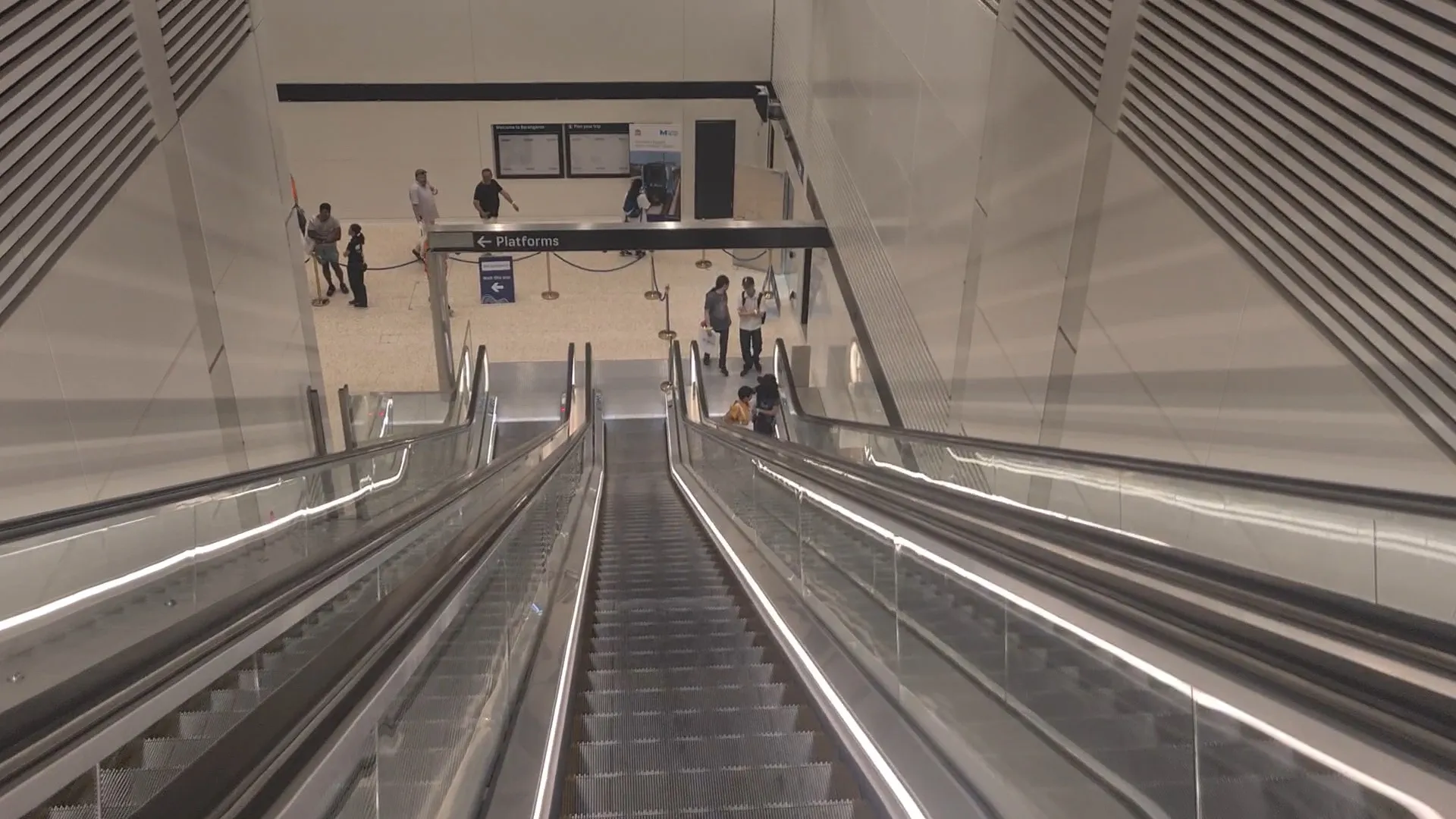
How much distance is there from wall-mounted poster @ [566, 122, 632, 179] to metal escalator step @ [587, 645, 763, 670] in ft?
45.8

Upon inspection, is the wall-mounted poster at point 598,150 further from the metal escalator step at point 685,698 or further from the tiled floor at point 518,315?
the metal escalator step at point 685,698

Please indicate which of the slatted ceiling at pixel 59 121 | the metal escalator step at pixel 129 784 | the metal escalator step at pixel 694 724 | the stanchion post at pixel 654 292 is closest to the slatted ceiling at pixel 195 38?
the slatted ceiling at pixel 59 121

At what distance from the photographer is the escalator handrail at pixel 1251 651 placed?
109 cm

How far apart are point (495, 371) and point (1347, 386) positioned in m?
10.6

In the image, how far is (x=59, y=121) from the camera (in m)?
4.36

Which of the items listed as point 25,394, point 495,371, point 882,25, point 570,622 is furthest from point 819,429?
point 25,394

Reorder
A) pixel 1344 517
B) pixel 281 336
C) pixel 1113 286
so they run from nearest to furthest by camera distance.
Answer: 1. pixel 1344 517
2. pixel 1113 286
3. pixel 281 336

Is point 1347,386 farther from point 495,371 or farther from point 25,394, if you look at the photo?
point 495,371

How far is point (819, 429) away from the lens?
32.2 feet

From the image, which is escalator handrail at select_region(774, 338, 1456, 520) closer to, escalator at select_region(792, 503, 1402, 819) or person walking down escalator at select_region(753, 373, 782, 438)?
escalator at select_region(792, 503, 1402, 819)

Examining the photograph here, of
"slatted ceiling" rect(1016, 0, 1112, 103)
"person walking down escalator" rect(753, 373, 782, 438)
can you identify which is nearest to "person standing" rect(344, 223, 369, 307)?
"person walking down escalator" rect(753, 373, 782, 438)

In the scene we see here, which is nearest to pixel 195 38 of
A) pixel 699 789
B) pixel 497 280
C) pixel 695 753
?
pixel 695 753

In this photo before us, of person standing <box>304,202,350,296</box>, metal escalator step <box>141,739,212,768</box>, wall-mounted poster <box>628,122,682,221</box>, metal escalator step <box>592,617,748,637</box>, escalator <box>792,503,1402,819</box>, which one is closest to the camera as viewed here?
escalator <box>792,503,1402,819</box>

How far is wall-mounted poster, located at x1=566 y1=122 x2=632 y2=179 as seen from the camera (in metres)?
16.5
